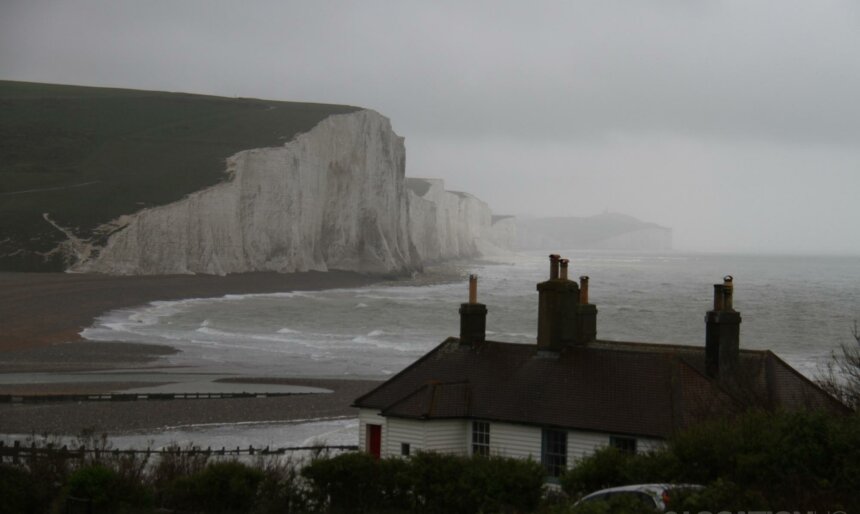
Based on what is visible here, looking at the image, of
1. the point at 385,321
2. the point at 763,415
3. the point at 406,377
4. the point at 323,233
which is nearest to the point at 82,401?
the point at 406,377

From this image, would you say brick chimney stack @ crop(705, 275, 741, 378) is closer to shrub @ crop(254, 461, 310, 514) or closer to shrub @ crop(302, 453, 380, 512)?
shrub @ crop(302, 453, 380, 512)

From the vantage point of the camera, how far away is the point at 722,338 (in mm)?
18531

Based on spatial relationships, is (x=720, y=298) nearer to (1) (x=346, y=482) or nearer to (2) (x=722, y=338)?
(2) (x=722, y=338)

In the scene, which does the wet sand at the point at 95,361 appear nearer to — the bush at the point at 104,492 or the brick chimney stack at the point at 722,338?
the bush at the point at 104,492

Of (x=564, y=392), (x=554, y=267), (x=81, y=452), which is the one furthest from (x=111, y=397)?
(x=564, y=392)

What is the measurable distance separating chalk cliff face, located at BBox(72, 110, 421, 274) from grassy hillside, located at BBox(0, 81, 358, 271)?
9.31 feet

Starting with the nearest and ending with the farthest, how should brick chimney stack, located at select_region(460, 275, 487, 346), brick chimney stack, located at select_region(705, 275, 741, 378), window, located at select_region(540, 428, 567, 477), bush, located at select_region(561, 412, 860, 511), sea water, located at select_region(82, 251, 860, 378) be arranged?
bush, located at select_region(561, 412, 860, 511) → window, located at select_region(540, 428, 567, 477) → brick chimney stack, located at select_region(705, 275, 741, 378) → brick chimney stack, located at select_region(460, 275, 487, 346) → sea water, located at select_region(82, 251, 860, 378)

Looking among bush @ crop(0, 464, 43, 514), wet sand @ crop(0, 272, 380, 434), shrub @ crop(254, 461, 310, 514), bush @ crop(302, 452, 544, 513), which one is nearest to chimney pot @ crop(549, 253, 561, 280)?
bush @ crop(302, 452, 544, 513)

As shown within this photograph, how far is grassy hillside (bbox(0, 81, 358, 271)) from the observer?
103 metres

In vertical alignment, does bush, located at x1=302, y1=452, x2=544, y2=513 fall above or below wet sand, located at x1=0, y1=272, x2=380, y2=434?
above

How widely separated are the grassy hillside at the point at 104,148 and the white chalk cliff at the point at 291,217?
3.03m

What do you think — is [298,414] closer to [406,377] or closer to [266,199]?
[406,377]

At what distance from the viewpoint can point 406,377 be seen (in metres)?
20.1

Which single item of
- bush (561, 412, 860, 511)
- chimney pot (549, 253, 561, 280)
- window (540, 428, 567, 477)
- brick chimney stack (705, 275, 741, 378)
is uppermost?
chimney pot (549, 253, 561, 280)
